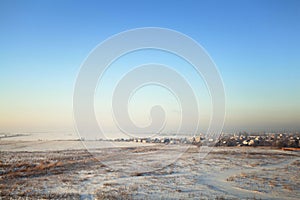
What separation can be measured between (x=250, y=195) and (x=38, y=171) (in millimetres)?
12721

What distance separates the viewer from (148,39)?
21219 millimetres

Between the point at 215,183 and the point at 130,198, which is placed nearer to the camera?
the point at 130,198

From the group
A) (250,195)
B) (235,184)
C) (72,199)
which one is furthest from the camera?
(235,184)

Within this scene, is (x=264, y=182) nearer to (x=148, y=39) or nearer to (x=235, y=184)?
(x=235, y=184)

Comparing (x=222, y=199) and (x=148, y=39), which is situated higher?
(x=148, y=39)

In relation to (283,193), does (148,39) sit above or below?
above

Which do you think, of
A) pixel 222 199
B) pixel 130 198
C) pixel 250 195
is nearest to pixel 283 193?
pixel 250 195

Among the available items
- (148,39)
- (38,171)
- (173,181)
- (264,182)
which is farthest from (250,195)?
(148,39)

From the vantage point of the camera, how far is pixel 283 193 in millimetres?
10305

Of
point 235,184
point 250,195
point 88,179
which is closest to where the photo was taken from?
point 250,195

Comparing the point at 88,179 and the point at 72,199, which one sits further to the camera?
the point at 88,179

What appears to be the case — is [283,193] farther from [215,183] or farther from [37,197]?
[37,197]

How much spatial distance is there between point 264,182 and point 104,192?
8.08m

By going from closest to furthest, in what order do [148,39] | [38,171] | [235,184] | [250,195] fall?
[250,195] < [235,184] < [38,171] < [148,39]
